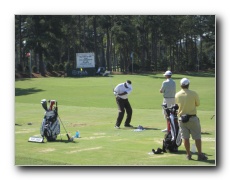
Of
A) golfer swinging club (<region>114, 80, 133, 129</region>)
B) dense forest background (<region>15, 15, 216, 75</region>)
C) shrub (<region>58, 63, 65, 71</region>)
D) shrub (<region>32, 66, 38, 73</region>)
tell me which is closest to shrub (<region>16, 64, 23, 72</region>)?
dense forest background (<region>15, 15, 216, 75</region>)

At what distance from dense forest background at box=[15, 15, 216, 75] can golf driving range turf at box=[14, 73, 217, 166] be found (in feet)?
1.50

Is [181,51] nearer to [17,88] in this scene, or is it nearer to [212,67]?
[212,67]

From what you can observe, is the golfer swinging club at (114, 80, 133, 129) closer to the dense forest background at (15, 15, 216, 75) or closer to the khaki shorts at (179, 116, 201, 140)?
the dense forest background at (15, 15, 216, 75)

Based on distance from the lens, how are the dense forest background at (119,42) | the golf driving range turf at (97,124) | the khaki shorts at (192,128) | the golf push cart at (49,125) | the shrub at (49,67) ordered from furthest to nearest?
the shrub at (49,67), the golf push cart at (49,125), the dense forest background at (119,42), the golf driving range turf at (97,124), the khaki shorts at (192,128)

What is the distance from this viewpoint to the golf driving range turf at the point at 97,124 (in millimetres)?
10617

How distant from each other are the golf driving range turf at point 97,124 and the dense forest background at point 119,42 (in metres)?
0.46

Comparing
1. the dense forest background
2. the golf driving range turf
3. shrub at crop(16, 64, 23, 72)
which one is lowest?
the golf driving range turf

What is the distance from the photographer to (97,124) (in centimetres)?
1566

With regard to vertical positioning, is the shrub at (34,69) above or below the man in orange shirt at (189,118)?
above

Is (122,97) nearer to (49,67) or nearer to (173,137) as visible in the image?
(49,67)

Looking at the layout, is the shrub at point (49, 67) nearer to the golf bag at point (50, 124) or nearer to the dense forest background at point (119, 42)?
the dense forest background at point (119, 42)

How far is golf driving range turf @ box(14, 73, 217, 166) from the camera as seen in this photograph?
34.8 ft

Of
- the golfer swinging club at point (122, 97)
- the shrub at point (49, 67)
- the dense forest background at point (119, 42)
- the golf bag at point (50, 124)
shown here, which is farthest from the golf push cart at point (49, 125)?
the golfer swinging club at point (122, 97)

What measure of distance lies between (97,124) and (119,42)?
2820 mm
